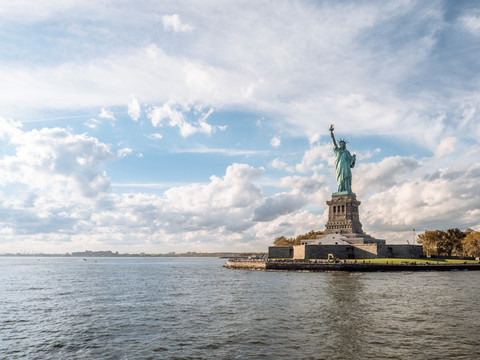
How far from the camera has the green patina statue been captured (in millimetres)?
106062

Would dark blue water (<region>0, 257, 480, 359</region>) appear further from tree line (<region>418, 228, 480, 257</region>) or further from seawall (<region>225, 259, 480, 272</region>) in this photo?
tree line (<region>418, 228, 480, 257</region>)

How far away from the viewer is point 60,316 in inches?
1233

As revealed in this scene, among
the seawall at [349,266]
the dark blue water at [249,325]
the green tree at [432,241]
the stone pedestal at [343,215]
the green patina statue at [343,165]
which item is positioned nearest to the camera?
the dark blue water at [249,325]

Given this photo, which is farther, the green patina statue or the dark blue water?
the green patina statue

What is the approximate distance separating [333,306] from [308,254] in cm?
5386

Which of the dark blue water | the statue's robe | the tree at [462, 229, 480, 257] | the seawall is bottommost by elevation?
the dark blue water

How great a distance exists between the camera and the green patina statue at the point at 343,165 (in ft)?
348

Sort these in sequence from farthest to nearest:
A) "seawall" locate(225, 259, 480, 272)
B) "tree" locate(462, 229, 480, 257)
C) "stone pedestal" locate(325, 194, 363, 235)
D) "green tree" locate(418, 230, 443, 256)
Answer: "green tree" locate(418, 230, 443, 256)
"tree" locate(462, 229, 480, 257)
"stone pedestal" locate(325, 194, 363, 235)
"seawall" locate(225, 259, 480, 272)

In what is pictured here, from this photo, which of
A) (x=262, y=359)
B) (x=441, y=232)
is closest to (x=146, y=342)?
(x=262, y=359)

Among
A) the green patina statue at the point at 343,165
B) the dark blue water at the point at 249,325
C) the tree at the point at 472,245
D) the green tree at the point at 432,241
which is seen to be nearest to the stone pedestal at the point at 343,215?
the green patina statue at the point at 343,165

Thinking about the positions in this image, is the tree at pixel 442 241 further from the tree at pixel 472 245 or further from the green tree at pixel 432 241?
the tree at pixel 472 245

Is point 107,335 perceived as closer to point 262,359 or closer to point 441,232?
point 262,359

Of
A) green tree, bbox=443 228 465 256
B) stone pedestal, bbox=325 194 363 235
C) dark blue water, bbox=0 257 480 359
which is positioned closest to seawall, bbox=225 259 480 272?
stone pedestal, bbox=325 194 363 235

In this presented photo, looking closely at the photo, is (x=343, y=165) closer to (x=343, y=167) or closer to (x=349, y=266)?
(x=343, y=167)
